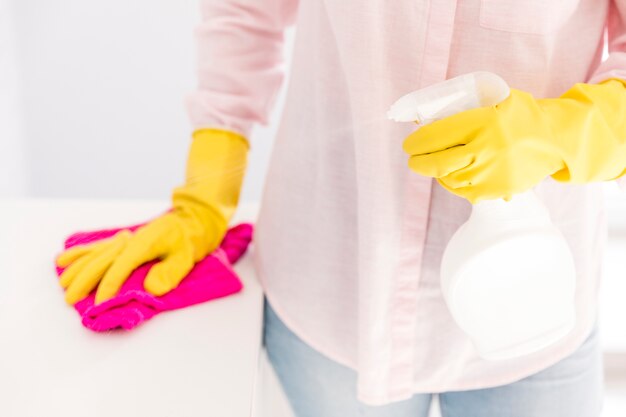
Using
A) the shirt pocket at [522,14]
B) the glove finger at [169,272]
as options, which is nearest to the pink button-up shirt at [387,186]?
the shirt pocket at [522,14]

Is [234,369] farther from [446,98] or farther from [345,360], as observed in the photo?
[446,98]

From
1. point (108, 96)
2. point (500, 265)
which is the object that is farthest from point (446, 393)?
point (108, 96)

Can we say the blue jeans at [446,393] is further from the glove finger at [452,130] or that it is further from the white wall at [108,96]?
the white wall at [108,96]

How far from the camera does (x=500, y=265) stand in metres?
0.70

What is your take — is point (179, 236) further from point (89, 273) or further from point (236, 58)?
point (236, 58)

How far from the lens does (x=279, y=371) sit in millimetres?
992

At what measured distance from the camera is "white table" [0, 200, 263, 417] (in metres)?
Result: 0.71

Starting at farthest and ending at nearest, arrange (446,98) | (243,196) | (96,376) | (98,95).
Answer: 1. (243,196)
2. (98,95)
3. (96,376)
4. (446,98)

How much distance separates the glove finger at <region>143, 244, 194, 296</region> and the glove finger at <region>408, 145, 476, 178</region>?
0.38 metres

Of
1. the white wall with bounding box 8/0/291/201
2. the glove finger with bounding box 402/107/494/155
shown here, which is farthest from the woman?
the white wall with bounding box 8/0/291/201

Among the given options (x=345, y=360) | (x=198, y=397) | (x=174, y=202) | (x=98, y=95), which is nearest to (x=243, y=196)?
(x=98, y=95)

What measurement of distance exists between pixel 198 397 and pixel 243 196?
1.31 meters

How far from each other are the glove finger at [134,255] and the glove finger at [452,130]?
0.41 meters

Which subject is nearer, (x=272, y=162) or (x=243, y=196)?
(x=272, y=162)
